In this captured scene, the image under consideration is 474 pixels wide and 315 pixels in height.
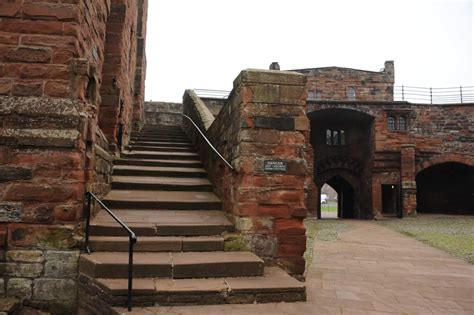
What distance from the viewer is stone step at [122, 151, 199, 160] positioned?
8.42m

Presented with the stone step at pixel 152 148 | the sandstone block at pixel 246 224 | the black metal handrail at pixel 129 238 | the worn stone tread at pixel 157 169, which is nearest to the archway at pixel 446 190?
the stone step at pixel 152 148

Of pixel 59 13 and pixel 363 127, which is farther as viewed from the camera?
pixel 363 127

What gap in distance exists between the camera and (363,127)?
2145 centimetres

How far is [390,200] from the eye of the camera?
2070cm

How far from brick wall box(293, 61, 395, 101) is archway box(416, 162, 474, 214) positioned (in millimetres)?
7111

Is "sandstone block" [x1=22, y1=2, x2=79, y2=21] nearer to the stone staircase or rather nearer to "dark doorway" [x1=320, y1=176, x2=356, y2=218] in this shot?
the stone staircase

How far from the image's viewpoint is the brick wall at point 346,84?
26.9 m

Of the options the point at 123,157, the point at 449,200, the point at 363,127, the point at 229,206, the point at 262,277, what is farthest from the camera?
the point at 449,200

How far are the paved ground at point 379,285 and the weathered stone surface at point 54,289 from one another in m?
1.21

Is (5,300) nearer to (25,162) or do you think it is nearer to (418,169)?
(25,162)

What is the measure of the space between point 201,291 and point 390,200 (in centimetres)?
1924

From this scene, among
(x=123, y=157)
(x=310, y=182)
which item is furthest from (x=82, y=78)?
(x=310, y=182)

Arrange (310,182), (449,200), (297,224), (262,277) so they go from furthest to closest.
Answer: (449,200) → (310,182) → (297,224) → (262,277)

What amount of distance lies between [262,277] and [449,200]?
2261cm
